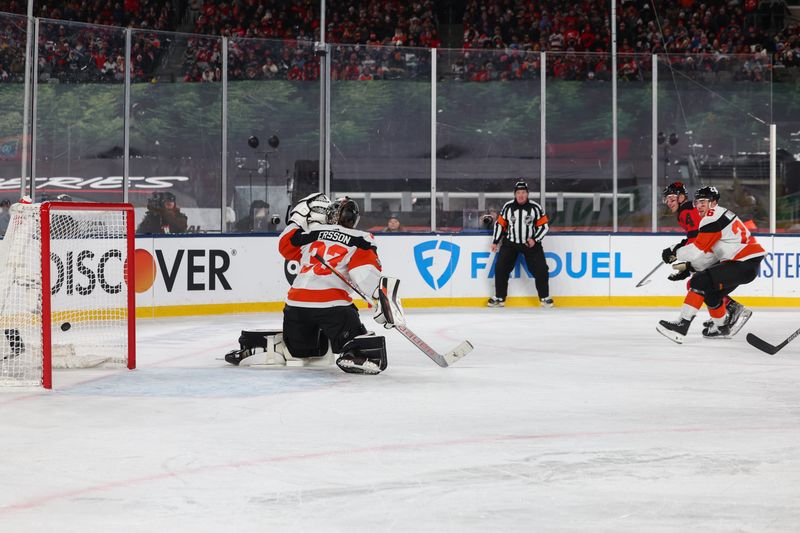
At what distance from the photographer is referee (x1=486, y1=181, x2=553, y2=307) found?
12.6m

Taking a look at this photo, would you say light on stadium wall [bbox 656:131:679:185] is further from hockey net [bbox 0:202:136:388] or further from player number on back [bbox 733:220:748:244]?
hockey net [bbox 0:202:136:388]

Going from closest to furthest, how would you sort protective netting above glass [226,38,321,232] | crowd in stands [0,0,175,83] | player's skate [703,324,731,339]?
player's skate [703,324,731,339] < crowd in stands [0,0,175,83] < protective netting above glass [226,38,321,232]

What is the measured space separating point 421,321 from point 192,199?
2.49 metres

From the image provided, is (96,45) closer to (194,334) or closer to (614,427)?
(194,334)

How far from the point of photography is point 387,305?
667cm

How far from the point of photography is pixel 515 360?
7891 mm

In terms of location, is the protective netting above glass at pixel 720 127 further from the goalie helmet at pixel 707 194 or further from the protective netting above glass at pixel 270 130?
the goalie helmet at pixel 707 194

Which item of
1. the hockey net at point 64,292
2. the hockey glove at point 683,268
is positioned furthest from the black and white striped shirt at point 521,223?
the hockey net at point 64,292

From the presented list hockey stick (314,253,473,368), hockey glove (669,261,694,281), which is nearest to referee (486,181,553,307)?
hockey glove (669,261,694,281)

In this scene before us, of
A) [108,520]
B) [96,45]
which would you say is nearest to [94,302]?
[96,45]

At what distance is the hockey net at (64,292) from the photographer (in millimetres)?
6367

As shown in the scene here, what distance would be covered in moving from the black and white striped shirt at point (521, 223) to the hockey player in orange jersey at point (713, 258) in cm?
366

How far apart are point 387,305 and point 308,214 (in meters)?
0.87

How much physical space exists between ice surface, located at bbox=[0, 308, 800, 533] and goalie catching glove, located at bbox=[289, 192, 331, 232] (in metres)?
0.88
